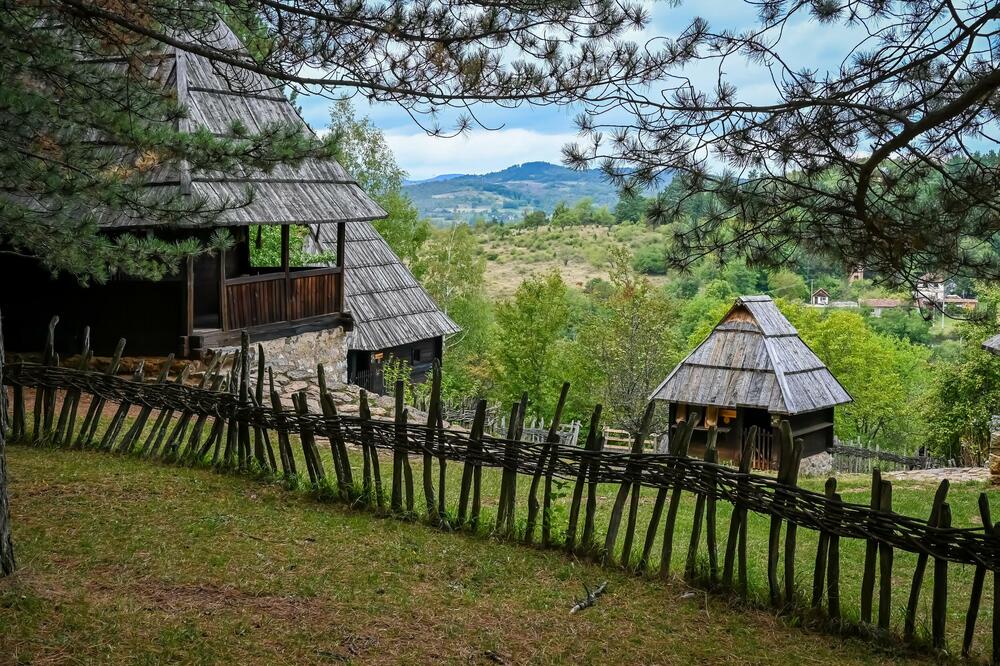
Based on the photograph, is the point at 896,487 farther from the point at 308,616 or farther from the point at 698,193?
the point at 308,616

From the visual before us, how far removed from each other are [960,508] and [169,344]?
9.86 meters

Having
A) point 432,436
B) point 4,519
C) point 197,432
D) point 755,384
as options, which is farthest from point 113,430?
point 755,384

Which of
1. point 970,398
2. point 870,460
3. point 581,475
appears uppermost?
point 581,475

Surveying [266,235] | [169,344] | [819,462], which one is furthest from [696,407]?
[169,344]

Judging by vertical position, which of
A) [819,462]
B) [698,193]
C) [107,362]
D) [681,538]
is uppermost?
[698,193]

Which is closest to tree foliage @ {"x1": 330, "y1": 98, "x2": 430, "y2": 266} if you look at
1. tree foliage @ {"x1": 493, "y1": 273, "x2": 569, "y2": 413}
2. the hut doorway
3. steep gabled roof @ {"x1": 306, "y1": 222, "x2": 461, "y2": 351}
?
tree foliage @ {"x1": 493, "y1": 273, "x2": 569, "y2": 413}

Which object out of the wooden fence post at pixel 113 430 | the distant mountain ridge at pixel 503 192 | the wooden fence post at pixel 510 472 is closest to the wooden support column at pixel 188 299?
the wooden fence post at pixel 113 430

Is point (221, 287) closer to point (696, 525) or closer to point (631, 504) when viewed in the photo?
point (631, 504)

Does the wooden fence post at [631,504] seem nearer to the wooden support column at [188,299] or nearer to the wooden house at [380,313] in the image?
the wooden support column at [188,299]

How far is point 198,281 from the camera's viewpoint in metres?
13.5

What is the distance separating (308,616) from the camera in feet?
15.3

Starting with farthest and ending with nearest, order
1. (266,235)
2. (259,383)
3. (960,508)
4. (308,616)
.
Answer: (266,235) < (960,508) < (259,383) < (308,616)

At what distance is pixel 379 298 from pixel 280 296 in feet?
26.0

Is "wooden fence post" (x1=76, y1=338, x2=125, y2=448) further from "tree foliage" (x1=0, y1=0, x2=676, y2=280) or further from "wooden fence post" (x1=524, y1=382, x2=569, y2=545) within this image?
"wooden fence post" (x1=524, y1=382, x2=569, y2=545)
